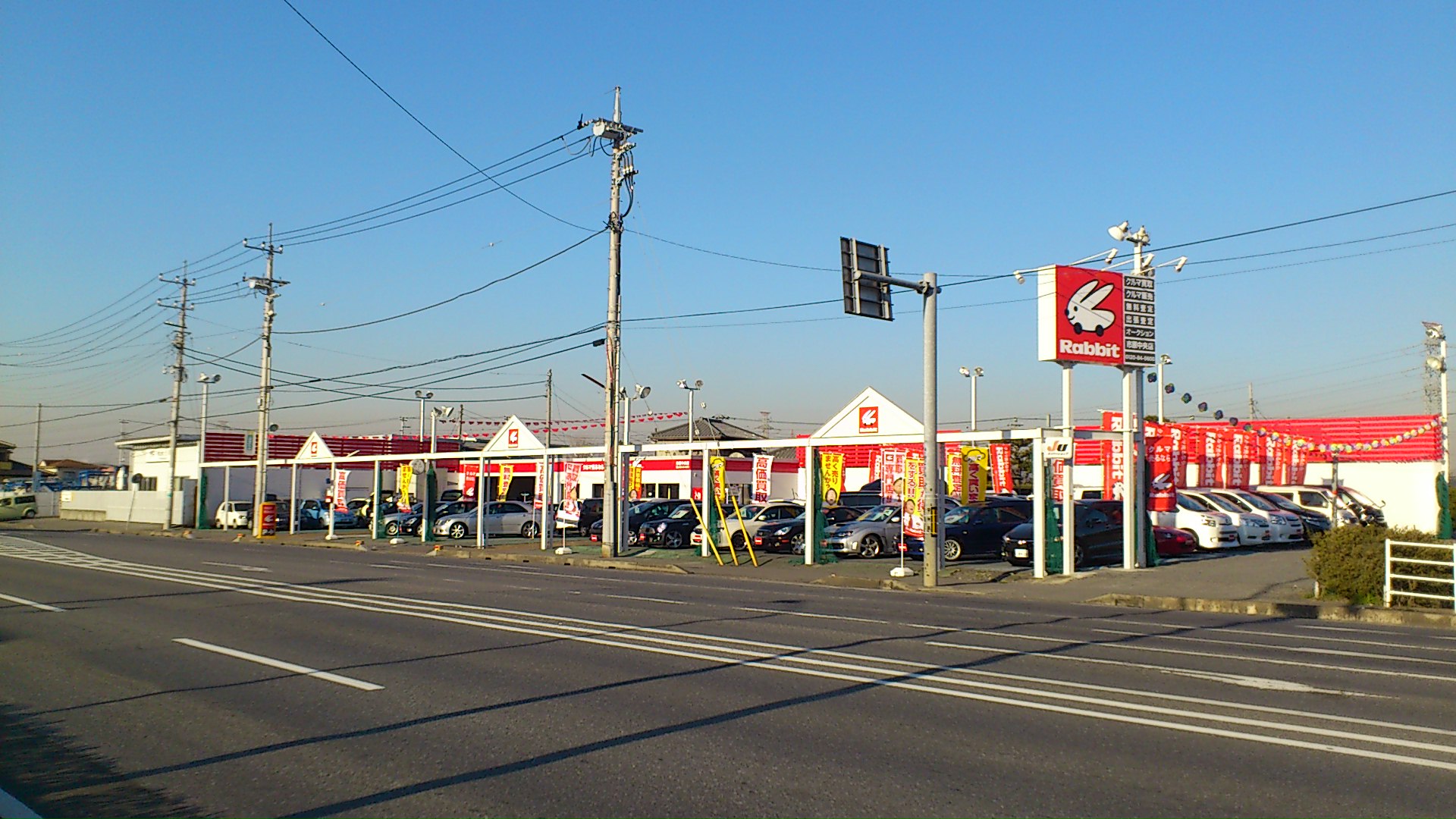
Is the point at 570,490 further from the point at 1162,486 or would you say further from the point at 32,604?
the point at 32,604

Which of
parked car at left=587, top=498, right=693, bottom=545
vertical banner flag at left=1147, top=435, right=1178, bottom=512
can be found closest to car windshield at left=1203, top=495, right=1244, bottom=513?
vertical banner flag at left=1147, top=435, right=1178, bottom=512

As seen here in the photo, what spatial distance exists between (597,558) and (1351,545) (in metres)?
19.7

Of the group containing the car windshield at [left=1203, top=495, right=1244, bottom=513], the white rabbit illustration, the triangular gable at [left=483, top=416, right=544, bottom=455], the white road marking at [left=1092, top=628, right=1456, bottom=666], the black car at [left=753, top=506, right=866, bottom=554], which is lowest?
the white road marking at [left=1092, top=628, right=1456, bottom=666]

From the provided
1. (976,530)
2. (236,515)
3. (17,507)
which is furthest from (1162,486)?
(17,507)

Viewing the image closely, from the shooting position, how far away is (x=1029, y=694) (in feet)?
30.5

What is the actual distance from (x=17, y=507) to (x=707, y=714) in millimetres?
76415

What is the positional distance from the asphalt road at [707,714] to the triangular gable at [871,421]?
33.9 ft

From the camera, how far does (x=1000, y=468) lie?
4247 cm

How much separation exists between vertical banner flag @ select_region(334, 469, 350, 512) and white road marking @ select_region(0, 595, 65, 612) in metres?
26.9

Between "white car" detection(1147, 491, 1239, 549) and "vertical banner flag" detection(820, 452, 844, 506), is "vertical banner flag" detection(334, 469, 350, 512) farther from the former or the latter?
"white car" detection(1147, 491, 1239, 549)

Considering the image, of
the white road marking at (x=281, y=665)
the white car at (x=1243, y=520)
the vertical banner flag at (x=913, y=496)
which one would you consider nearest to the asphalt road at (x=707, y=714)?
the white road marking at (x=281, y=665)

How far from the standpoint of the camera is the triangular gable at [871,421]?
2634 cm

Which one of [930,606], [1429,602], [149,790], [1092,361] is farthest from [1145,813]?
[1092,361]

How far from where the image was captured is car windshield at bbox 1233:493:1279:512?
3167cm
